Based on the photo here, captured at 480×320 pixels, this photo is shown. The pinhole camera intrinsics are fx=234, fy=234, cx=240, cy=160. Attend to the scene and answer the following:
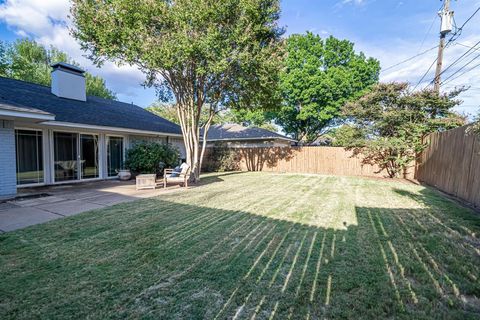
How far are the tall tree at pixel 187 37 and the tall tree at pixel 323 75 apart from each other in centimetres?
1257

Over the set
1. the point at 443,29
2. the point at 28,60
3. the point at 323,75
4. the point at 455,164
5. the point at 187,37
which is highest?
the point at 28,60

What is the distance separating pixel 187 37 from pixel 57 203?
20.6 feet

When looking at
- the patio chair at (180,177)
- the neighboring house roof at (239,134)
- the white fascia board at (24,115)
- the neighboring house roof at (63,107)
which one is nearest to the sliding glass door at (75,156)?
the neighboring house roof at (63,107)

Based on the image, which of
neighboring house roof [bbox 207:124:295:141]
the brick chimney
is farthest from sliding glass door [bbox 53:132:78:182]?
neighboring house roof [bbox 207:124:295:141]

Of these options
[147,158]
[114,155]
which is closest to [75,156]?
[114,155]

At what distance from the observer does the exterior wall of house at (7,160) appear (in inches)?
274

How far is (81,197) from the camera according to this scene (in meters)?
7.10

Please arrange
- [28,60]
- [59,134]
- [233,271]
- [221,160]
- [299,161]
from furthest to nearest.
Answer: [28,60] < [221,160] < [299,161] < [59,134] < [233,271]

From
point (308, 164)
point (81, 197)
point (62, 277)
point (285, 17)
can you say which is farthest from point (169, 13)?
point (308, 164)

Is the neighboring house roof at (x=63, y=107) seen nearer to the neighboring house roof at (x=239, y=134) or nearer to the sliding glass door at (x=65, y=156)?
the sliding glass door at (x=65, y=156)

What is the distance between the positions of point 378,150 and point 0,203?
16092 millimetres

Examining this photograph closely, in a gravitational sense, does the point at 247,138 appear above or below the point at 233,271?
above

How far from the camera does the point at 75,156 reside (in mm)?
10117

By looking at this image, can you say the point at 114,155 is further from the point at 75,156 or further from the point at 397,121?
the point at 397,121
